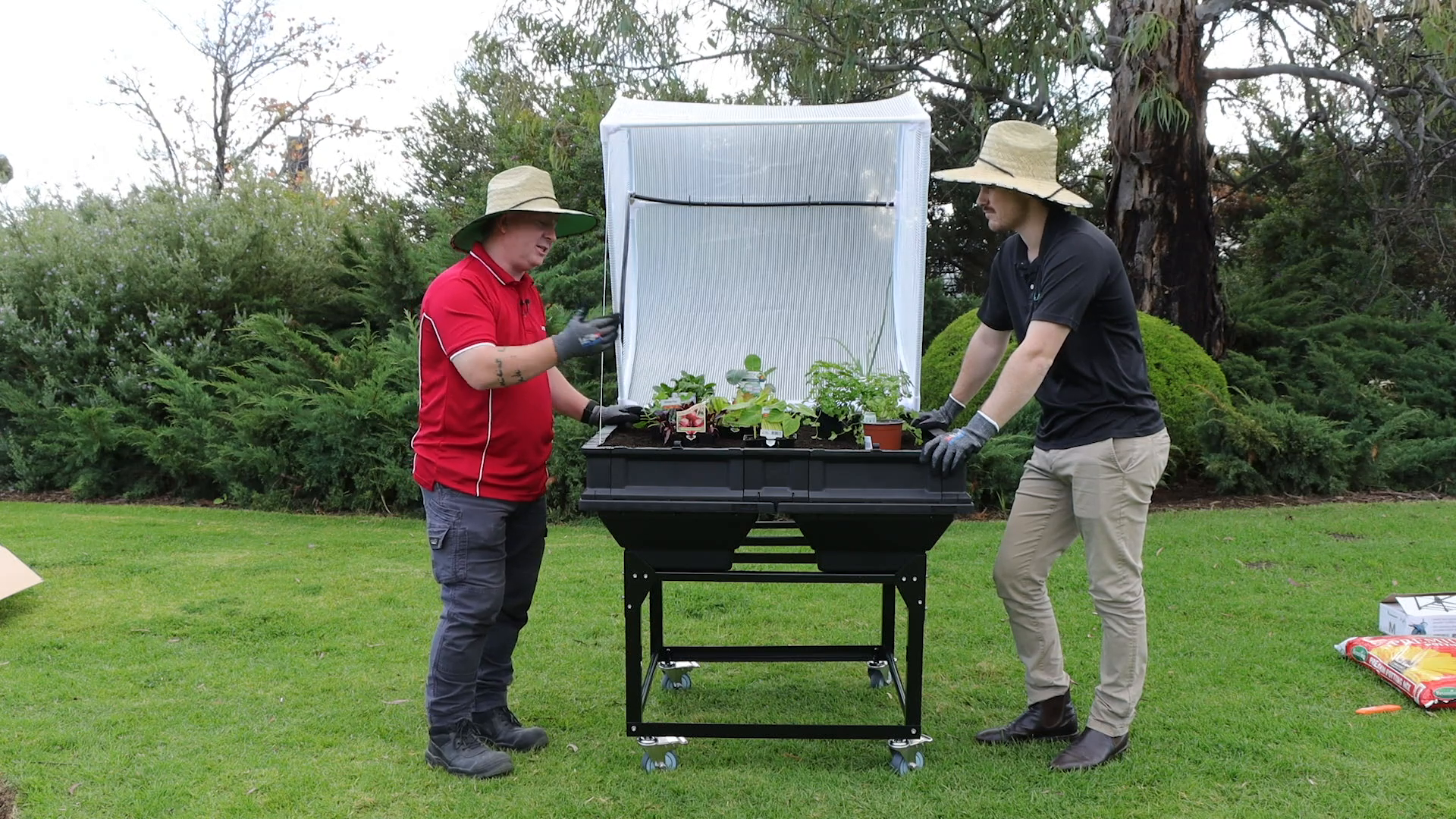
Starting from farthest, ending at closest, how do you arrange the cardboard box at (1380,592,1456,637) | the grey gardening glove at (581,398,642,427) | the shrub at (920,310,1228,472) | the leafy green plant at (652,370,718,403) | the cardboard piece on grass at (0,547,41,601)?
1. the shrub at (920,310,1228,472)
2. the cardboard piece on grass at (0,547,41,601)
3. the cardboard box at (1380,592,1456,637)
4. the grey gardening glove at (581,398,642,427)
5. the leafy green plant at (652,370,718,403)

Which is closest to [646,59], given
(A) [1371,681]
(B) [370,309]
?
(B) [370,309]

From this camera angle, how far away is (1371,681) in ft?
11.7

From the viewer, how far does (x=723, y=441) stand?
3.04 meters

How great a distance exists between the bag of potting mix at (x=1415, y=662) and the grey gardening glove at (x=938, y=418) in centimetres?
162

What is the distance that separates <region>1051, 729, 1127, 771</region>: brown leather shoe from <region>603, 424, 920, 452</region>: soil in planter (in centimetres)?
92

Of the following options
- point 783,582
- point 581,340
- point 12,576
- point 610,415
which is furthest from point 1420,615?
point 12,576

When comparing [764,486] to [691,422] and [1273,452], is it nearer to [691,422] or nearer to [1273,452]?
[691,422]

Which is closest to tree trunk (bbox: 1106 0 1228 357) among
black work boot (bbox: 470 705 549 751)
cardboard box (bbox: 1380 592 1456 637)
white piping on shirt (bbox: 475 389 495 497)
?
cardboard box (bbox: 1380 592 1456 637)

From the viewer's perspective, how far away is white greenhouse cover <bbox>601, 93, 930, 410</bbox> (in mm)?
4020

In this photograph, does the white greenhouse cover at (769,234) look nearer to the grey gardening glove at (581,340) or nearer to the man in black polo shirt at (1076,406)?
the man in black polo shirt at (1076,406)

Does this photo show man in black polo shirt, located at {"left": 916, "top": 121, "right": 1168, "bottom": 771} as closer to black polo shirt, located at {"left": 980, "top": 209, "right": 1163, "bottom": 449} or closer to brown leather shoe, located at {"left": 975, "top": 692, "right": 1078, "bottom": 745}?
black polo shirt, located at {"left": 980, "top": 209, "right": 1163, "bottom": 449}

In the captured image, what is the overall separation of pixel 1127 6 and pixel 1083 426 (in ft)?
18.5

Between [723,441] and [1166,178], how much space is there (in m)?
5.95

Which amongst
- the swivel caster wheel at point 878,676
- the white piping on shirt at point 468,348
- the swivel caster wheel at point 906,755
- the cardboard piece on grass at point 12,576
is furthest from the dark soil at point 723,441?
the cardboard piece on grass at point 12,576
